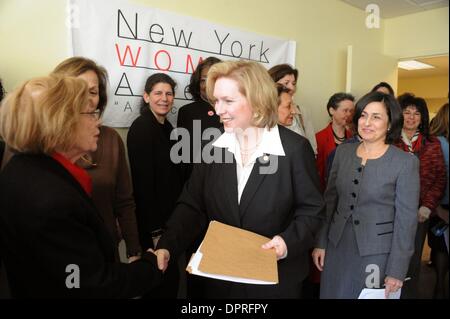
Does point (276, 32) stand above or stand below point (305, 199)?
above

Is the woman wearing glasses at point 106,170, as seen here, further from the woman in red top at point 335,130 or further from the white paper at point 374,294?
the woman in red top at point 335,130

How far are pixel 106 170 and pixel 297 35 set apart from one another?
2.55m

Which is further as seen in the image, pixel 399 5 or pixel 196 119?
pixel 399 5

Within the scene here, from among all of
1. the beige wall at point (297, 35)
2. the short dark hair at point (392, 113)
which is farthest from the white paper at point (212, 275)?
the beige wall at point (297, 35)

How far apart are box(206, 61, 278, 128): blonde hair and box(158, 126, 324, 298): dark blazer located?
0.11 metres

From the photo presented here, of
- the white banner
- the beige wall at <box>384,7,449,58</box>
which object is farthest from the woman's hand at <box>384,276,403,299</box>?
the beige wall at <box>384,7,449,58</box>

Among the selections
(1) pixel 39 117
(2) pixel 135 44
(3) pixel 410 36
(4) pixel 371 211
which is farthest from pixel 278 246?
(3) pixel 410 36

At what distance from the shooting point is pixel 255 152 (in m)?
1.34

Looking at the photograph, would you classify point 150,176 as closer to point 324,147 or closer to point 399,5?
point 324,147

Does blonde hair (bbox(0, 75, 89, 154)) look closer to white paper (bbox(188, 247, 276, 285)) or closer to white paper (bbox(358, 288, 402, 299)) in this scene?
white paper (bbox(188, 247, 276, 285))

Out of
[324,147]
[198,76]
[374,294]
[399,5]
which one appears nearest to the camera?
[374,294]

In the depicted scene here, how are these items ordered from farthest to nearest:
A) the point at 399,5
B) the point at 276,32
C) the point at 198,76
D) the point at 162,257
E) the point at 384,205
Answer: the point at 399,5 → the point at 276,32 → the point at 198,76 → the point at 384,205 → the point at 162,257

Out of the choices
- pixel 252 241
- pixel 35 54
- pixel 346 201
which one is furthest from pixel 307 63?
pixel 252 241

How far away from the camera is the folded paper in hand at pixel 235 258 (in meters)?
1.12
